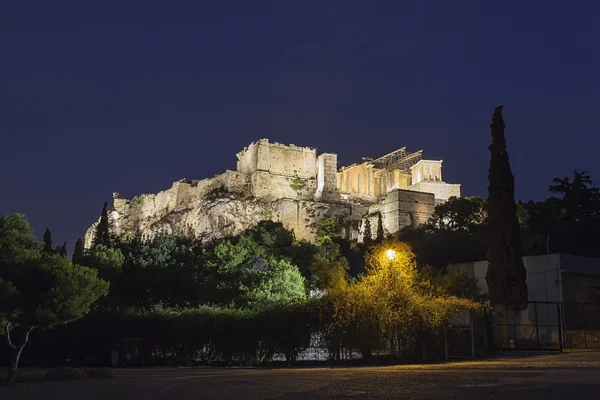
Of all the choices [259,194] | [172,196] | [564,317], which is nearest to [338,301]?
[564,317]

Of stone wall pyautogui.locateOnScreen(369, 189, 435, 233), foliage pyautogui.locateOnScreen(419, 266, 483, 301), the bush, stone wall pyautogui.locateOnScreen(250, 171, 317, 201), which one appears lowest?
the bush

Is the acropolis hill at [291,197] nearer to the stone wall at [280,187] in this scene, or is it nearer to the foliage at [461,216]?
the stone wall at [280,187]

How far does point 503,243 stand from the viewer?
2497 cm

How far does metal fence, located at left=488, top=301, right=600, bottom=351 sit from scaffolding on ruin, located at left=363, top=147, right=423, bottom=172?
60.4m

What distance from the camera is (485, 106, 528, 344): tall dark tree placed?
24.4 meters

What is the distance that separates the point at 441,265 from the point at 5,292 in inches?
1134

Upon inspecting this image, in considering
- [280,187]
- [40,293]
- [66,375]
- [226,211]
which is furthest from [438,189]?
[66,375]

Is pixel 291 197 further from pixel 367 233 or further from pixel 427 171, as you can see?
pixel 427 171

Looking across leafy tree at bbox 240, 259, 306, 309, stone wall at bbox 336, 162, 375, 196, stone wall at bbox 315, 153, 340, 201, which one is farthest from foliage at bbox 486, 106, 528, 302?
stone wall at bbox 336, 162, 375, 196

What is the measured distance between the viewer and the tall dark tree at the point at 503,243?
2442cm

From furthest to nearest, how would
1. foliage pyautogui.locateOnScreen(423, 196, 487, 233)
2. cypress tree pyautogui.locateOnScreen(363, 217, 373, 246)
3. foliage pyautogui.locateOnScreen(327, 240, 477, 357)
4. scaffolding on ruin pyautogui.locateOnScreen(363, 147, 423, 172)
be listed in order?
scaffolding on ruin pyautogui.locateOnScreen(363, 147, 423, 172) < cypress tree pyautogui.locateOnScreen(363, 217, 373, 246) < foliage pyautogui.locateOnScreen(423, 196, 487, 233) < foliage pyautogui.locateOnScreen(327, 240, 477, 357)

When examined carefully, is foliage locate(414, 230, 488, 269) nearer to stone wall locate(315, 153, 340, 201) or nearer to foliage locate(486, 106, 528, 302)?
foliage locate(486, 106, 528, 302)

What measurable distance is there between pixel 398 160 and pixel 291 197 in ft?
68.9

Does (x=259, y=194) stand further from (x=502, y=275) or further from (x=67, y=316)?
(x=67, y=316)
